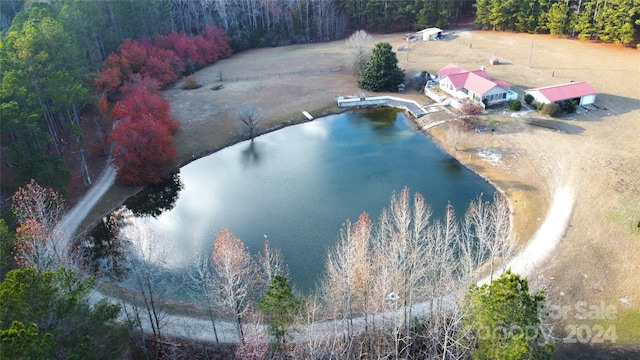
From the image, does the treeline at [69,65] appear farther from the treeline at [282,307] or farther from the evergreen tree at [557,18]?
the evergreen tree at [557,18]

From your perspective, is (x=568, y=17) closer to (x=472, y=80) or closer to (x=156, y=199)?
(x=472, y=80)

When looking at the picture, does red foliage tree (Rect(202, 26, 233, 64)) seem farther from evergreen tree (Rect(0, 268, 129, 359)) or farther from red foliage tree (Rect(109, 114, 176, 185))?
evergreen tree (Rect(0, 268, 129, 359))

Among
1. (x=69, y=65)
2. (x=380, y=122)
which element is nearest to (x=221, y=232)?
(x=69, y=65)

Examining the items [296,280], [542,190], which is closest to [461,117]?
[542,190]

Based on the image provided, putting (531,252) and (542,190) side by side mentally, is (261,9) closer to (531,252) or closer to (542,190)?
(542,190)

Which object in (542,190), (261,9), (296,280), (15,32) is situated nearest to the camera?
(296,280)

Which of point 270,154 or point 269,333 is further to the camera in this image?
point 270,154

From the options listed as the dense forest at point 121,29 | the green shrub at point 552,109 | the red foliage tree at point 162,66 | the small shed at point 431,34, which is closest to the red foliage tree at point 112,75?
the dense forest at point 121,29
